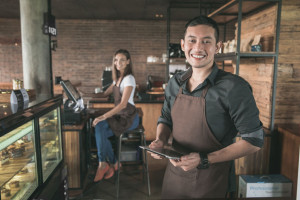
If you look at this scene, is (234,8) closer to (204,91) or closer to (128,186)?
(204,91)

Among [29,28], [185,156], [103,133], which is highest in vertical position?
[29,28]

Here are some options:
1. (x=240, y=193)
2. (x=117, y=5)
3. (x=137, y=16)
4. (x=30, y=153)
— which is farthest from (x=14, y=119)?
(x=137, y=16)

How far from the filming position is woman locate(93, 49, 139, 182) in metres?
3.07

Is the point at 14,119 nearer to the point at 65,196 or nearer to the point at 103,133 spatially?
the point at 65,196

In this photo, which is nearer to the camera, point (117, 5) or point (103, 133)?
point (103, 133)

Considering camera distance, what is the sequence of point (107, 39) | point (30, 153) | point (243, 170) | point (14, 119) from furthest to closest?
point (107, 39) < point (243, 170) < point (30, 153) < point (14, 119)

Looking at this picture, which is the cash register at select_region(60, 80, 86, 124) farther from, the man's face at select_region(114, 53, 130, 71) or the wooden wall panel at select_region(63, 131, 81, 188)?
the man's face at select_region(114, 53, 130, 71)

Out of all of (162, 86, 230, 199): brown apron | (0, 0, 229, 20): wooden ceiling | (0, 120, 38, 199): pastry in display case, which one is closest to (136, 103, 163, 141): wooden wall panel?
(0, 0, 229, 20): wooden ceiling

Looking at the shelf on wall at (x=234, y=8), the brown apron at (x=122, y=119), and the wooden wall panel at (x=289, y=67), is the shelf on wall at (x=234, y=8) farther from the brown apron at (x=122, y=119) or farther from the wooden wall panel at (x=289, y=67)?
the brown apron at (x=122, y=119)

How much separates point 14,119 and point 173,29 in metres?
6.84

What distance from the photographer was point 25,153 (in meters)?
1.90

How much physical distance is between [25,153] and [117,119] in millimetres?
1360

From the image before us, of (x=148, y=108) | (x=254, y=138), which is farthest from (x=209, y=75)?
(x=148, y=108)

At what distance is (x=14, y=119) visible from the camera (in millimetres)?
1422
